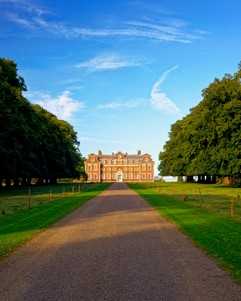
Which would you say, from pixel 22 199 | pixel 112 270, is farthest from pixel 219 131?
pixel 112 270

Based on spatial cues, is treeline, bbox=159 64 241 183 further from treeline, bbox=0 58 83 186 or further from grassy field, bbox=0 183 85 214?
treeline, bbox=0 58 83 186

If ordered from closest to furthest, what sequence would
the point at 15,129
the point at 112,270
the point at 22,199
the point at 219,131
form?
the point at 112,270 → the point at 22,199 → the point at 15,129 → the point at 219,131

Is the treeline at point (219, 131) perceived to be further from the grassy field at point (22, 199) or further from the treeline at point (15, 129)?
the treeline at point (15, 129)

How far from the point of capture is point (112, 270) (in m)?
11.0

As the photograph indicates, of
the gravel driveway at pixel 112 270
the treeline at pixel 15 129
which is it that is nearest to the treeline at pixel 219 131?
the treeline at pixel 15 129

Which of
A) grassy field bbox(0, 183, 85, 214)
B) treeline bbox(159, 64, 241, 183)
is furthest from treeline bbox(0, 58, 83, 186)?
treeline bbox(159, 64, 241, 183)

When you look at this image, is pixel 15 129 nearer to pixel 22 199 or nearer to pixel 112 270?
pixel 22 199

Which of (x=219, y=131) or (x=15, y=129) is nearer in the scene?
(x=15, y=129)

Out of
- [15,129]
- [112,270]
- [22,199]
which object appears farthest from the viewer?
[15,129]

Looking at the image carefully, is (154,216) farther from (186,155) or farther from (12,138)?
(186,155)

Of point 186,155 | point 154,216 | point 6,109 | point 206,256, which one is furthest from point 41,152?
point 206,256

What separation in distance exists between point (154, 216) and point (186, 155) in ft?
187

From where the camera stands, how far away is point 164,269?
11.1 metres

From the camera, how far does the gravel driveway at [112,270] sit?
29.1 ft
